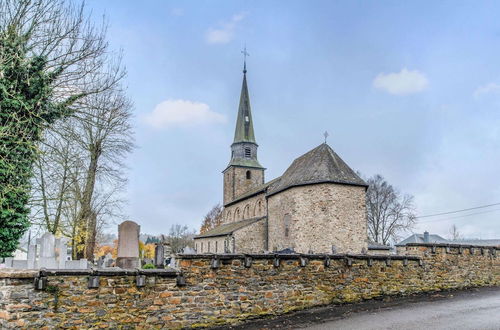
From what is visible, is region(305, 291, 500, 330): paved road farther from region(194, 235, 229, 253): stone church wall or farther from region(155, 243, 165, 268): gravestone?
region(194, 235, 229, 253): stone church wall

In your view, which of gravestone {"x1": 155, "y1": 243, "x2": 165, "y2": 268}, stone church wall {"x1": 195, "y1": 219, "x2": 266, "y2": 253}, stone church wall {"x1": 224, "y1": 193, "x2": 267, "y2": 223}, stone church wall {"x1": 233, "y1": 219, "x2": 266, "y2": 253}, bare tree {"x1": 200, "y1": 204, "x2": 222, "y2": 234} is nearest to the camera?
gravestone {"x1": 155, "y1": 243, "x2": 165, "y2": 268}

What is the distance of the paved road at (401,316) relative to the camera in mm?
7189

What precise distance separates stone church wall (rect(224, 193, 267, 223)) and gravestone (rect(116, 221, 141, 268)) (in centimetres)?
2243

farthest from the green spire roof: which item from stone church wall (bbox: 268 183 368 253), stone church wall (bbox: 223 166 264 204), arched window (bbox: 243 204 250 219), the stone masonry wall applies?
the stone masonry wall

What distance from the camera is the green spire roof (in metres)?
46.7

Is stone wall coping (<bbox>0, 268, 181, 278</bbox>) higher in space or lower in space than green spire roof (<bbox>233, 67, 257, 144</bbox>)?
lower

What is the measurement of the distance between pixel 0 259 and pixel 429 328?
46.1 ft

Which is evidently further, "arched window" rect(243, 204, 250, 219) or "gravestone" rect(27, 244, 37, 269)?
"arched window" rect(243, 204, 250, 219)

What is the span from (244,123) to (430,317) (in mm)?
40608

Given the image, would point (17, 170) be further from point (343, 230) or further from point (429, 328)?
point (343, 230)

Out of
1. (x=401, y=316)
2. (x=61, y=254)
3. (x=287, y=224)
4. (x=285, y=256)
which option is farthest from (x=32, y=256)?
(x=287, y=224)

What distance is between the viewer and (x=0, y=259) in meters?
13.6

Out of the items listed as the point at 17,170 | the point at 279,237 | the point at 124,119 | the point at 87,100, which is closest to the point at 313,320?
the point at 17,170

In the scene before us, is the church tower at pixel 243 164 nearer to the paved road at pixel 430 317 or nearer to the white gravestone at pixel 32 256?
the white gravestone at pixel 32 256
